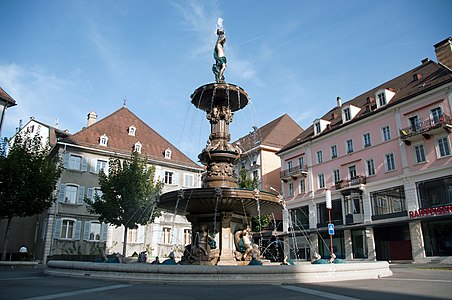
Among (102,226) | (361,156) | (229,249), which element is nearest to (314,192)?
(361,156)

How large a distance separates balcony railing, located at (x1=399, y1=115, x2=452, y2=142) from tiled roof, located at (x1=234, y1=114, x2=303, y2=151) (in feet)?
75.3

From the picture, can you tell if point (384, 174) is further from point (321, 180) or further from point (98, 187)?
point (98, 187)

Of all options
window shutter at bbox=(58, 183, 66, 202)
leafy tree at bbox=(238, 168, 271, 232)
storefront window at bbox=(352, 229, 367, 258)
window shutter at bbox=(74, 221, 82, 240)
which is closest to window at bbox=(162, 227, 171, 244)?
window shutter at bbox=(74, 221, 82, 240)

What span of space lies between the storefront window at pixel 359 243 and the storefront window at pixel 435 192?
6600 mm

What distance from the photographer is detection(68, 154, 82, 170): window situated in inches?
1422

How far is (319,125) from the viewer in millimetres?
41562

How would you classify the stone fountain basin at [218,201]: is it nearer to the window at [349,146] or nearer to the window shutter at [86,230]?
the window shutter at [86,230]

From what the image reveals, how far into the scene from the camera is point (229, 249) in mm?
12023

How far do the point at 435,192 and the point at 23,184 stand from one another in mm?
30787

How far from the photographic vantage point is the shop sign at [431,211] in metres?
26.0

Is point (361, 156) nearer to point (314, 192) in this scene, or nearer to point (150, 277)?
point (314, 192)

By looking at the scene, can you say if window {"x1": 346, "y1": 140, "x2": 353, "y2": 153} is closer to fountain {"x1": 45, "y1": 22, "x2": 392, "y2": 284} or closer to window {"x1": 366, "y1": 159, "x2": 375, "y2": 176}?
window {"x1": 366, "y1": 159, "x2": 375, "y2": 176}

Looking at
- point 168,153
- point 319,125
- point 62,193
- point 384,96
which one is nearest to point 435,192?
point 384,96

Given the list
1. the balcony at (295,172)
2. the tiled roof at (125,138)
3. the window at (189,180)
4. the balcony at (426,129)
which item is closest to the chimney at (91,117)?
the tiled roof at (125,138)
